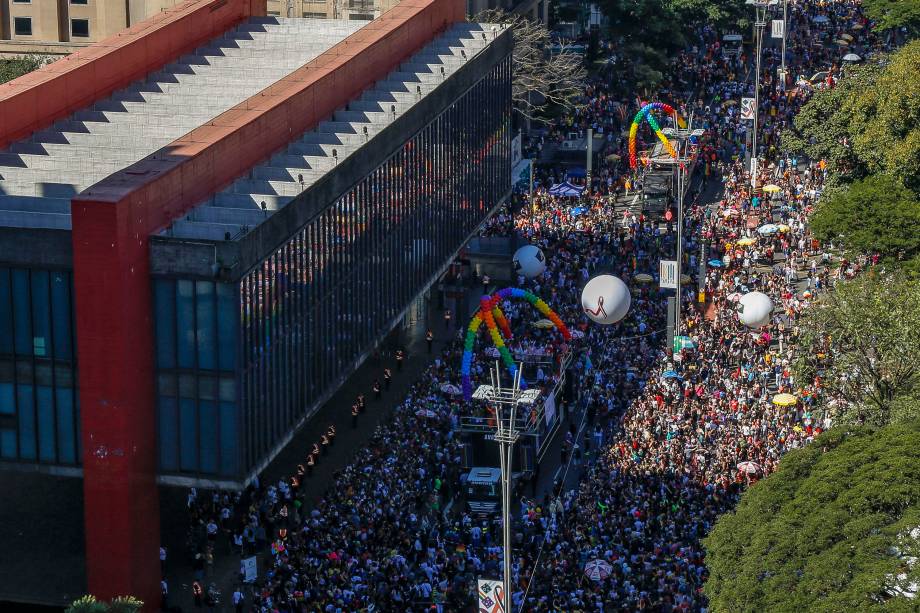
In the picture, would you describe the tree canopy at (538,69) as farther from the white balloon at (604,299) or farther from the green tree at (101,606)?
the green tree at (101,606)

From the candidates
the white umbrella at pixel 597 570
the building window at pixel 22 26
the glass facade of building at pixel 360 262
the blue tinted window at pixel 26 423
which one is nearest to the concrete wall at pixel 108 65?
the glass facade of building at pixel 360 262

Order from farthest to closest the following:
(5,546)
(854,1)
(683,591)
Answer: (854,1) < (5,546) < (683,591)

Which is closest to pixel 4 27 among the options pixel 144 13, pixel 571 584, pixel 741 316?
pixel 144 13

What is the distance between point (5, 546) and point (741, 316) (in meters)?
36.6

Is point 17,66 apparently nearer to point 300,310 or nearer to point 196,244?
point 300,310

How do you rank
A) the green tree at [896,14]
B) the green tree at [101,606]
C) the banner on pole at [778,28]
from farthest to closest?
the green tree at [896,14] < the banner on pole at [778,28] < the green tree at [101,606]

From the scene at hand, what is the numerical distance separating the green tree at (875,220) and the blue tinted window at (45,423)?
44700mm

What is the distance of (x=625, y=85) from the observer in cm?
13600

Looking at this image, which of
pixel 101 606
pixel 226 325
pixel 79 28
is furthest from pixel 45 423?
pixel 79 28

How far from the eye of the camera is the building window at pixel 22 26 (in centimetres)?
13475

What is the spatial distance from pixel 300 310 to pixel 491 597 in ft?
64.5

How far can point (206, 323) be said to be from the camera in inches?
2655

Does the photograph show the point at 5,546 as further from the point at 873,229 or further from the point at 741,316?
the point at 873,229

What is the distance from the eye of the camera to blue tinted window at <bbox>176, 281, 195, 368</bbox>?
6725 cm
